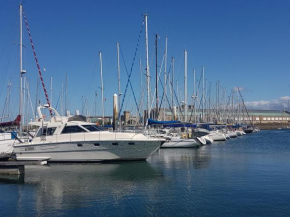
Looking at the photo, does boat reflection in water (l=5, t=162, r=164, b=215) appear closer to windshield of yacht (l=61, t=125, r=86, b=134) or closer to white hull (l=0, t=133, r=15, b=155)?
windshield of yacht (l=61, t=125, r=86, b=134)

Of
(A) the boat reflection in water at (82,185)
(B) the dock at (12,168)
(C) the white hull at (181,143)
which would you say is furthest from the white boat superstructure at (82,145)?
(C) the white hull at (181,143)

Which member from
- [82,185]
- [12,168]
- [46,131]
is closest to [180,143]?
[46,131]

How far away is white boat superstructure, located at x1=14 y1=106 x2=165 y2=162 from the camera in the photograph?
81.8 ft

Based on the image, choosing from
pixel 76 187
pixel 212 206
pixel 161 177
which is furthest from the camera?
pixel 161 177

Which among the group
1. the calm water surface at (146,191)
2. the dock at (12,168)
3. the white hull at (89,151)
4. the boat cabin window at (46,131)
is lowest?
the calm water surface at (146,191)

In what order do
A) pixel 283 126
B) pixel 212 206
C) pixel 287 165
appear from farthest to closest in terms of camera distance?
pixel 283 126 < pixel 287 165 < pixel 212 206

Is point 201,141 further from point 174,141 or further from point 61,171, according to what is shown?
point 61,171

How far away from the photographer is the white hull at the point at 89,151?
2503 centimetres

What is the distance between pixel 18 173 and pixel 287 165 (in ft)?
64.2

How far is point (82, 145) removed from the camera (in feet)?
82.4

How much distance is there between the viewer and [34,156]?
84.4 ft

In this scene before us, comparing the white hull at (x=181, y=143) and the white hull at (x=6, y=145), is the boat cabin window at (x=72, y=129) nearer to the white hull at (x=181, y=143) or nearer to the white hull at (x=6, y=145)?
the white hull at (x=6, y=145)

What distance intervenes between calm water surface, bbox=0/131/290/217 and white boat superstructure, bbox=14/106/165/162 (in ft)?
3.31

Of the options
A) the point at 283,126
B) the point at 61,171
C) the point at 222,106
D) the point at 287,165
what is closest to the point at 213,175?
the point at 287,165
